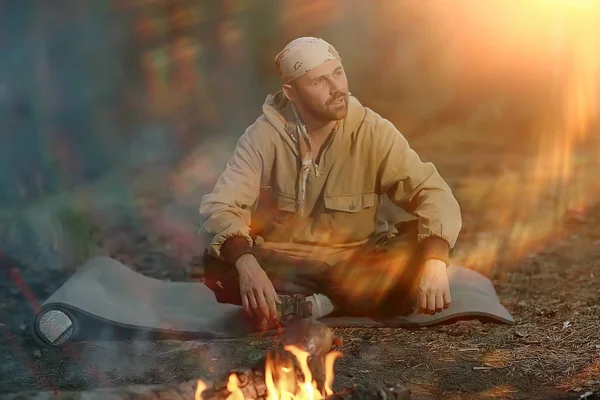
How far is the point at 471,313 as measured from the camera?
5367 millimetres

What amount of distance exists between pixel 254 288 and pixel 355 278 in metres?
0.73

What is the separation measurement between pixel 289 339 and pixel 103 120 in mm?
3610

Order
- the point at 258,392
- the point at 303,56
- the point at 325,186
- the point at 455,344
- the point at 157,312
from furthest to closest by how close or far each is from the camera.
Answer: the point at 157,312, the point at 325,186, the point at 303,56, the point at 455,344, the point at 258,392

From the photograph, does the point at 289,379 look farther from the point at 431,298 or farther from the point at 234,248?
the point at 431,298

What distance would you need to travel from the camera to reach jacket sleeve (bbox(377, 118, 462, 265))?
17.0ft

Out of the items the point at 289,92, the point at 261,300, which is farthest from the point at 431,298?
the point at 289,92

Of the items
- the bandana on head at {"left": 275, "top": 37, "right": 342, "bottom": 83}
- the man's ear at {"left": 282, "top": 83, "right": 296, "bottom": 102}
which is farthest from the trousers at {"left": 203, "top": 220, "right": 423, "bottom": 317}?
the bandana on head at {"left": 275, "top": 37, "right": 342, "bottom": 83}

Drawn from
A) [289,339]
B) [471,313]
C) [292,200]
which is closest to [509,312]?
[471,313]

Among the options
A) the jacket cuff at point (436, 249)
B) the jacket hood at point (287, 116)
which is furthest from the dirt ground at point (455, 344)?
the jacket hood at point (287, 116)

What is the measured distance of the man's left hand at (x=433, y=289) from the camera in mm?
5078

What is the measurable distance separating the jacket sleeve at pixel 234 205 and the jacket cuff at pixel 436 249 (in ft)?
3.66

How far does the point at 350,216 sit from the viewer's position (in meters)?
5.42

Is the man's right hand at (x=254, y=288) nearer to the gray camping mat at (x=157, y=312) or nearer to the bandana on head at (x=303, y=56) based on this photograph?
the gray camping mat at (x=157, y=312)

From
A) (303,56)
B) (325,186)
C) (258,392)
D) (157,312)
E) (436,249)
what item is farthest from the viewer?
(157,312)
